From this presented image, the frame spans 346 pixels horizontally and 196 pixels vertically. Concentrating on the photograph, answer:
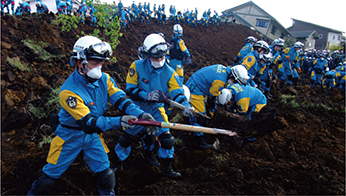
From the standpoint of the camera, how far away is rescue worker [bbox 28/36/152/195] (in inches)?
85.5

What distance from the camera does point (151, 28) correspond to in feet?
62.3

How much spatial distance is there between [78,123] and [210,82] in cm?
294

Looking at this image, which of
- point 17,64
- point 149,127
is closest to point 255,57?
point 149,127

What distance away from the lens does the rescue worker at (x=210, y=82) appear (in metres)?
4.18

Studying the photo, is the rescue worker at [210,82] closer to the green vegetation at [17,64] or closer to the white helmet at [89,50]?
the white helmet at [89,50]

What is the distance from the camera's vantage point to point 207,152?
13.1ft

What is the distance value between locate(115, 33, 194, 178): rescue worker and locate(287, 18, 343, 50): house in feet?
142

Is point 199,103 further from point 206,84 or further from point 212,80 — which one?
point 212,80

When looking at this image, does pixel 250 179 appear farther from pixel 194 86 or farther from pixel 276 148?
pixel 194 86

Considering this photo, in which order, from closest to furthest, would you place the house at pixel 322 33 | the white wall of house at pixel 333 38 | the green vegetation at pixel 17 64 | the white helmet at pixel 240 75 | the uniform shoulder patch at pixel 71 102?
the uniform shoulder patch at pixel 71 102 → the white helmet at pixel 240 75 → the green vegetation at pixel 17 64 → the house at pixel 322 33 → the white wall of house at pixel 333 38

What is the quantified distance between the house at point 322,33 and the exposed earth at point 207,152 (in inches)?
1608

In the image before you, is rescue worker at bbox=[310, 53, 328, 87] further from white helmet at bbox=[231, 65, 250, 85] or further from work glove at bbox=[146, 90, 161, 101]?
work glove at bbox=[146, 90, 161, 101]

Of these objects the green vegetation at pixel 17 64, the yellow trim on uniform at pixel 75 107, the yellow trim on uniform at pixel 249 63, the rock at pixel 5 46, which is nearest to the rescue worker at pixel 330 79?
the yellow trim on uniform at pixel 249 63

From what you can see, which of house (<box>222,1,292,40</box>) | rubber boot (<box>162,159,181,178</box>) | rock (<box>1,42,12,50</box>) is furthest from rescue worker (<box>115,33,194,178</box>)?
house (<box>222,1,292,40</box>)
